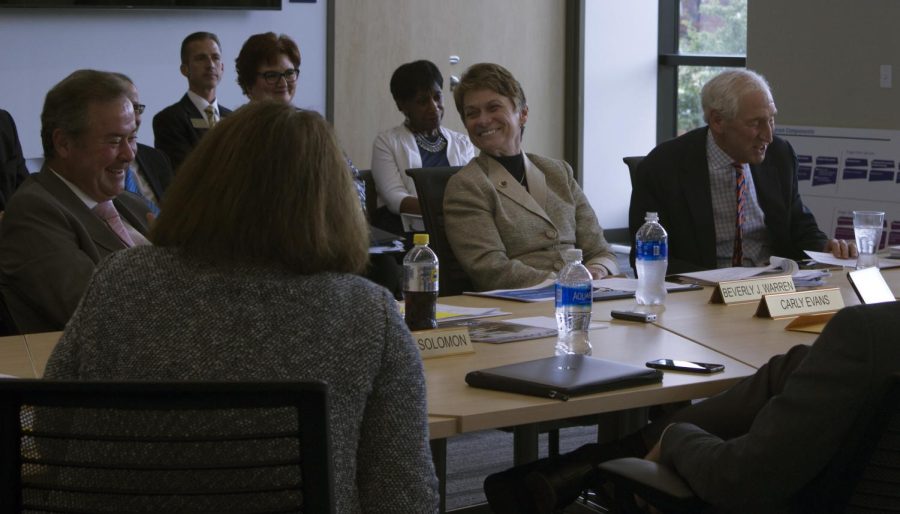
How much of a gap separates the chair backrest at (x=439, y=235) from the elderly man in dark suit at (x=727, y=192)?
775 millimetres

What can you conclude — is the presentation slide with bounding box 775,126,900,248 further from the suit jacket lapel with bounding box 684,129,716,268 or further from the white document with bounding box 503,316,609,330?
the white document with bounding box 503,316,609,330

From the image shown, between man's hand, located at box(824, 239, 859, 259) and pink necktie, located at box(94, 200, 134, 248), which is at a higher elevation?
pink necktie, located at box(94, 200, 134, 248)

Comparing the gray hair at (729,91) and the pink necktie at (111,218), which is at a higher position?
the gray hair at (729,91)

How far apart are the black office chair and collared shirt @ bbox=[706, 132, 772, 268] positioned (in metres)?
2.36

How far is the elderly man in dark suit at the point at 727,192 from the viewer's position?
422 cm

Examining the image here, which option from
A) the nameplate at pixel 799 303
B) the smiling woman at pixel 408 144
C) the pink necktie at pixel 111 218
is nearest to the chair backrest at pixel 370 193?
the smiling woman at pixel 408 144

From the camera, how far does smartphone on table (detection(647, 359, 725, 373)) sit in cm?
244

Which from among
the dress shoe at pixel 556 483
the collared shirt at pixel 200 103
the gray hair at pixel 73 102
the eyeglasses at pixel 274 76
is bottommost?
the dress shoe at pixel 556 483

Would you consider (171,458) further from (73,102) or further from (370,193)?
(370,193)

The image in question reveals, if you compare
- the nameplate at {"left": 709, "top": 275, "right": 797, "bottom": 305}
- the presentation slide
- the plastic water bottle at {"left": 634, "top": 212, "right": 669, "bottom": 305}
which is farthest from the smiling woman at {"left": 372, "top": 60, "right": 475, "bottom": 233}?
the nameplate at {"left": 709, "top": 275, "right": 797, "bottom": 305}

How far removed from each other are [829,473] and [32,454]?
1210 millimetres

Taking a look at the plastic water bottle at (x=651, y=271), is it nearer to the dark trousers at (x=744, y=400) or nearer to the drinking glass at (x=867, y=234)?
the drinking glass at (x=867, y=234)

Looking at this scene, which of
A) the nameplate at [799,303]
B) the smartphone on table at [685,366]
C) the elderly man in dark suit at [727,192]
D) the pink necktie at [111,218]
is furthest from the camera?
the elderly man in dark suit at [727,192]

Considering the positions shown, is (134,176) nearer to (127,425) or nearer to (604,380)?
(604,380)
